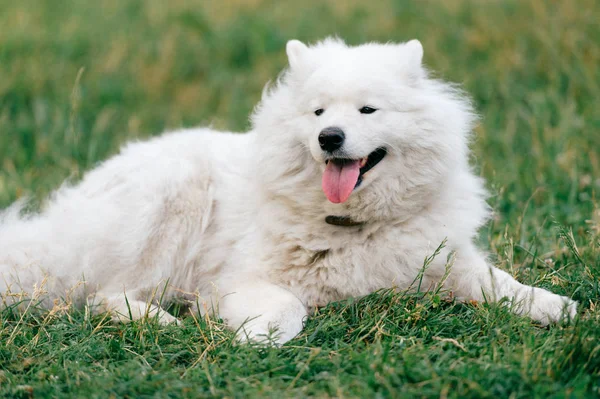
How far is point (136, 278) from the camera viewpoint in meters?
4.35

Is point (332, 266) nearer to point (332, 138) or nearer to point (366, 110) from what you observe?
point (332, 138)

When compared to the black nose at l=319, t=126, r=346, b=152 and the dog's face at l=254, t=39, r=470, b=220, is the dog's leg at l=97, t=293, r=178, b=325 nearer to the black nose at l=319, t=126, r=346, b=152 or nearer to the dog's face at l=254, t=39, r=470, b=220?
the dog's face at l=254, t=39, r=470, b=220

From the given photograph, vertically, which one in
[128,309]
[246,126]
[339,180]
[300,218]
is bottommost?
[128,309]

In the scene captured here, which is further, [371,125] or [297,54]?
[297,54]

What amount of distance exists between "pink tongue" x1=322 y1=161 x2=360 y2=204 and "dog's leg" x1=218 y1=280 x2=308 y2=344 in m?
0.60

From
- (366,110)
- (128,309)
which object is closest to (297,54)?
(366,110)

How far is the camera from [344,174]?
3.82m

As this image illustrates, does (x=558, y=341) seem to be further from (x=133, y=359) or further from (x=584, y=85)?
(x=584, y=85)

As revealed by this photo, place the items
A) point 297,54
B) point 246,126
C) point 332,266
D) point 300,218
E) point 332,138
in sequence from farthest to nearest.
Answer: point 246,126
point 297,54
point 300,218
point 332,266
point 332,138

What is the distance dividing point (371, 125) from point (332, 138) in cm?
26

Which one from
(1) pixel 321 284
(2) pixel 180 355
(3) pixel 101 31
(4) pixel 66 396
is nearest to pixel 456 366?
(1) pixel 321 284

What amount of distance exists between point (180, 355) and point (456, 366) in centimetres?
135

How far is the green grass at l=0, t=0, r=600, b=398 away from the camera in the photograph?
3062 mm

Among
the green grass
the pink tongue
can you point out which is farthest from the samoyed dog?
the green grass
